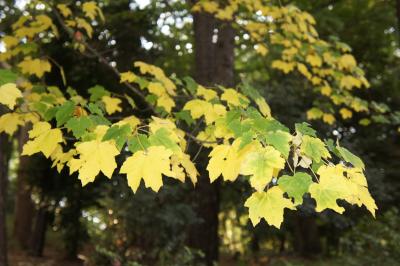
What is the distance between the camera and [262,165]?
185cm

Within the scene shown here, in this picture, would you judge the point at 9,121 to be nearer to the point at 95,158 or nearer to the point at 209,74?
the point at 95,158

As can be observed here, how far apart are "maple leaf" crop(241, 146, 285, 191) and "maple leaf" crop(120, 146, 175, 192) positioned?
1.26 ft

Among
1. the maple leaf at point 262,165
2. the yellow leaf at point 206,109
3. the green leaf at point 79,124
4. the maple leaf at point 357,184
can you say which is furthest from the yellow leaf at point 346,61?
the green leaf at point 79,124

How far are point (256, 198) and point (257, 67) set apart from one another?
1195 centimetres

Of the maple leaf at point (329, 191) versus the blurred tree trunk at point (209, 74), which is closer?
the maple leaf at point (329, 191)

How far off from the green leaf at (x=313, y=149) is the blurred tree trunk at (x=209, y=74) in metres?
5.85

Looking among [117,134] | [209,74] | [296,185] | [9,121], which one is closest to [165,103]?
[9,121]

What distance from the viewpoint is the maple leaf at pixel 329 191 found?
A: 184 centimetres

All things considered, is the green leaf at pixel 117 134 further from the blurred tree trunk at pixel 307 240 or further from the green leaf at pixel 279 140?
the blurred tree trunk at pixel 307 240

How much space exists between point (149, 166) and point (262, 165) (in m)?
Result: 0.55

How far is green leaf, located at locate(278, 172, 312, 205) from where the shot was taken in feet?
6.11

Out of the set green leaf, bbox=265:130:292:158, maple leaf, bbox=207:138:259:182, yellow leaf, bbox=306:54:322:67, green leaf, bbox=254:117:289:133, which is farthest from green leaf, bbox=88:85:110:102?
yellow leaf, bbox=306:54:322:67

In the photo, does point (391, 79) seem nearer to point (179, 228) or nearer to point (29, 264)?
point (179, 228)

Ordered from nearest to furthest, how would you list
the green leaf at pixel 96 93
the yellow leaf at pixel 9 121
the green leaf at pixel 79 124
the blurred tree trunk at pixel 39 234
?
1. the green leaf at pixel 79 124
2. the yellow leaf at pixel 9 121
3. the green leaf at pixel 96 93
4. the blurred tree trunk at pixel 39 234
